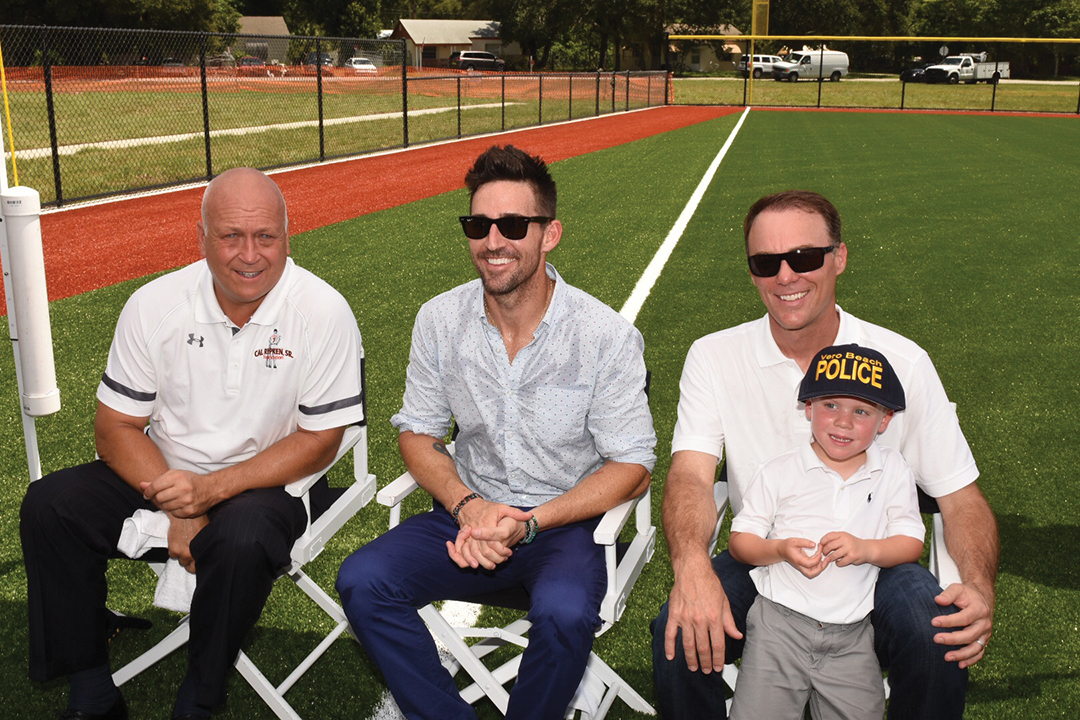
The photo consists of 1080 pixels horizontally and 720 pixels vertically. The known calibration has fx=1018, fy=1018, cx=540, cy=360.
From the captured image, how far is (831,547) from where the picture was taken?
101 inches

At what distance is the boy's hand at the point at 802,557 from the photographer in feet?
8.32

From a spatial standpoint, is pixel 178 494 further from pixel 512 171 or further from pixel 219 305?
pixel 512 171

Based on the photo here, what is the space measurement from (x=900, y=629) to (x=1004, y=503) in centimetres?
270

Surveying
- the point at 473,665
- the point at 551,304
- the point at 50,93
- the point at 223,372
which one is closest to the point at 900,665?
the point at 473,665

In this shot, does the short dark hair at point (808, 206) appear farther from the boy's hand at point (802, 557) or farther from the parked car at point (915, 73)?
the parked car at point (915, 73)

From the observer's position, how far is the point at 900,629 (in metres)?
2.58

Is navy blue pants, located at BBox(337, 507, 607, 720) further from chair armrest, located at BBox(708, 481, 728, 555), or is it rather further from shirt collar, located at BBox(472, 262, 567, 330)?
shirt collar, located at BBox(472, 262, 567, 330)

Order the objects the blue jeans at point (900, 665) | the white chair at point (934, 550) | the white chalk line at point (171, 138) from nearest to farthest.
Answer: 1. the blue jeans at point (900, 665)
2. the white chair at point (934, 550)
3. the white chalk line at point (171, 138)

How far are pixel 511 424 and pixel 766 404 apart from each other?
0.79 metres

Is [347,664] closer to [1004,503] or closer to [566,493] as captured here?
[566,493]

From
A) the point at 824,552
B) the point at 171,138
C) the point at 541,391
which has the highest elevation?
the point at 541,391

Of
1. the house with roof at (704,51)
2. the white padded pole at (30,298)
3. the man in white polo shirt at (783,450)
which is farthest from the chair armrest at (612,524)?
the house with roof at (704,51)

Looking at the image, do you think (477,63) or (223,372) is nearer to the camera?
(223,372)

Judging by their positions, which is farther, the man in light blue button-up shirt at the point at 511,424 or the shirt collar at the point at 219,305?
the shirt collar at the point at 219,305
